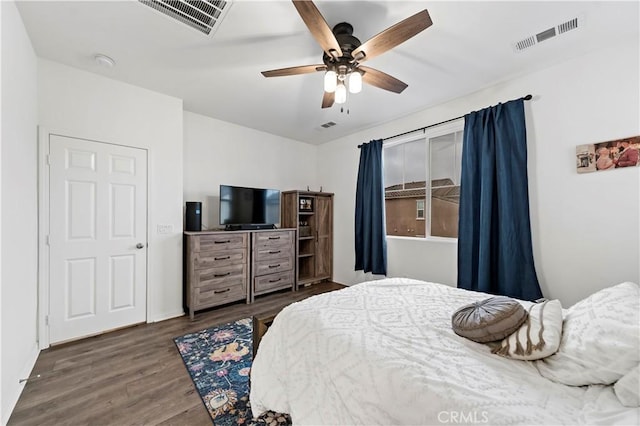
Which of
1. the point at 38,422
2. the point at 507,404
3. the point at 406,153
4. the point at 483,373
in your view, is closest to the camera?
the point at 507,404

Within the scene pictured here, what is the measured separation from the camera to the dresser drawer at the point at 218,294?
10.2ft

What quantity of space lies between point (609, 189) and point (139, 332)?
455 cm

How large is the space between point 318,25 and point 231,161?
282cm

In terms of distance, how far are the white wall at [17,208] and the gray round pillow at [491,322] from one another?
261 cm

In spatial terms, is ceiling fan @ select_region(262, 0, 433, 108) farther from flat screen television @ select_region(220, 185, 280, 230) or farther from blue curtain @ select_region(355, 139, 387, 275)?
flat screen television @ select_region(220, 185, 280, 230)

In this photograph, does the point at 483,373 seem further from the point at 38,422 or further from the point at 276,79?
the point at 276,79

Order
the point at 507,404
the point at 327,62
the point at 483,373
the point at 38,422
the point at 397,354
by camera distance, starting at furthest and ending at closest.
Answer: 1. the point at 327,62
2. the point at 38,422
3. the point at 397,354
4. the point at 483,373
5. the point at 507,404

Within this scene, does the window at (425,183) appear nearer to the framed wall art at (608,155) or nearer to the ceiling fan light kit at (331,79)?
the framed wall art at (608,155)

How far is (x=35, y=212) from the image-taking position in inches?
88.7

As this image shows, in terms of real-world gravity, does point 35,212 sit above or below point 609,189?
below

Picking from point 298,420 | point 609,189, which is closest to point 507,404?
point 298,420

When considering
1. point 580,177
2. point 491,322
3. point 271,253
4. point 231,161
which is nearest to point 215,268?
point 271,253

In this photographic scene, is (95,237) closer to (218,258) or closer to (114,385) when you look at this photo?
(218,258)

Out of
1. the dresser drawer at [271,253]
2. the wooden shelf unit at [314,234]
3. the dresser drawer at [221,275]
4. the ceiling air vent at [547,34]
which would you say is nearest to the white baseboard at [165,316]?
the dresser drawer at [221,275]
